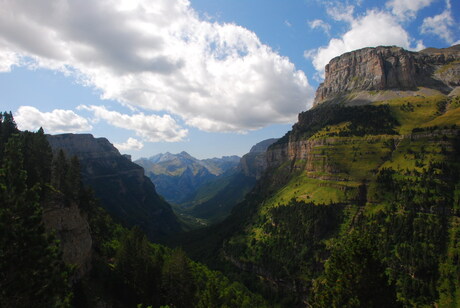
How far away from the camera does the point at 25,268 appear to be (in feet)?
84.5

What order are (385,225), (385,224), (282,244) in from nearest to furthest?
(385,225), (385,224), (282,244)

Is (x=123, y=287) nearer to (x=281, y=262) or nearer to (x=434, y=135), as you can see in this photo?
(x=281, y=262)

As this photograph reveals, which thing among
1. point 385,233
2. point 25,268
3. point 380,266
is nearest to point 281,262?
point 385,233

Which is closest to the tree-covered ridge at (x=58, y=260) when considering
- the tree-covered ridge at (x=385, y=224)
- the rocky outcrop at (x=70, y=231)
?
the rocky outcrop at (x=70, y=231)

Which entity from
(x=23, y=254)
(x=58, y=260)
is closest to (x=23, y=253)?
(x=23, y=254)

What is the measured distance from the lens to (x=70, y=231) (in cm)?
6831

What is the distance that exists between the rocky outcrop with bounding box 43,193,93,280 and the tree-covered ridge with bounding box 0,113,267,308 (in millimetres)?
1117

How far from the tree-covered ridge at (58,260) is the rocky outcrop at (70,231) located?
3.67 feet

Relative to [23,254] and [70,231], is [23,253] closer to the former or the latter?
[23,254]

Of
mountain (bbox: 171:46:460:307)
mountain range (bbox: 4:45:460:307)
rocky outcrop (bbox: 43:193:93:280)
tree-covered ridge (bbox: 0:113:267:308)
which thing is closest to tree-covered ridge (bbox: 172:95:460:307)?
mountain (bbox: 171:46:460:307)

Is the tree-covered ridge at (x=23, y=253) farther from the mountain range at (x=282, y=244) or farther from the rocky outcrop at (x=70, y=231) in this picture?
the rocky outcrop at (x=70, y=231)

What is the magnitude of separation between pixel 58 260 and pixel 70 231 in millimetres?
42754

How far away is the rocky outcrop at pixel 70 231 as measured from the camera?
63681mm

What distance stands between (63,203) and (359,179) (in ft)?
550
